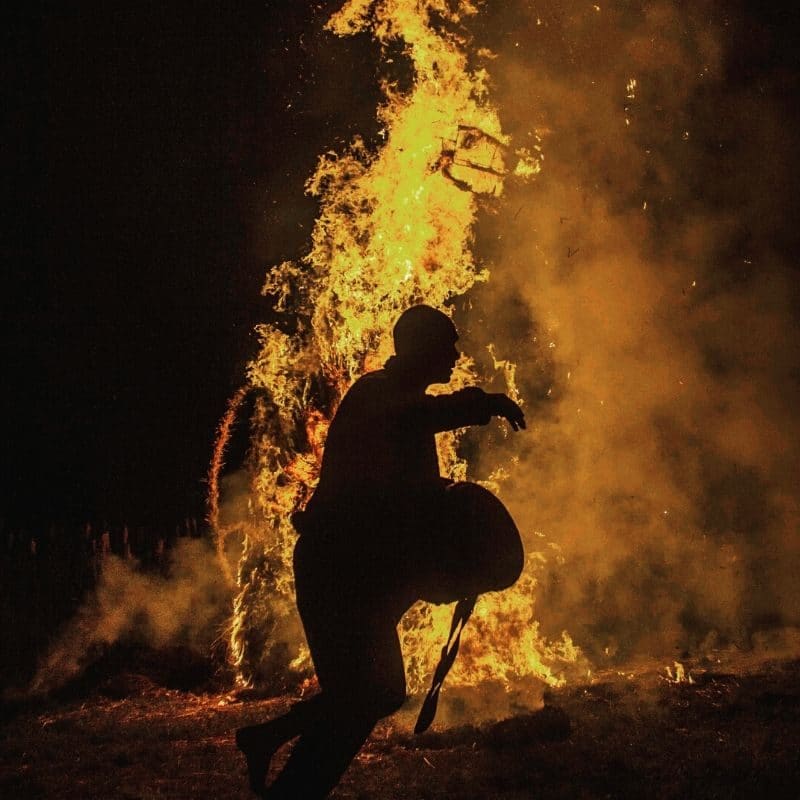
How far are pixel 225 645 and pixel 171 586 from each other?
48.0 inches

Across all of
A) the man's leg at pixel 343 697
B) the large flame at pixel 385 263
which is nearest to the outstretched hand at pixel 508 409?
the man's leg at pixel 343 697

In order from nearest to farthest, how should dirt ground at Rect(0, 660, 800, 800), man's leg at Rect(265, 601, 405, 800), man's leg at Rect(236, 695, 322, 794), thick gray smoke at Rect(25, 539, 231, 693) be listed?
man's leg at Rect(265, 601, 405, 800), man's leg at Rect(236, 695, 322, 794), dirt ground at Rect(0, 660, 800, 800), thick gray smoke at Rect(25, 539, 231, 693)

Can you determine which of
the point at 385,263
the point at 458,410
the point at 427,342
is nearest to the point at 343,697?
the point at 458,410

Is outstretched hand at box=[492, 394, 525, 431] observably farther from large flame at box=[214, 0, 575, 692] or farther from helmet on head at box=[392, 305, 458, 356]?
large flame at box=[214, 0, 575, 692]

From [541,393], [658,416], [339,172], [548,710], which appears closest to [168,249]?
[339,172]

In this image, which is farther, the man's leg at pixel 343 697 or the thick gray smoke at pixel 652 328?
the thick gray smoke at pixel 652 328

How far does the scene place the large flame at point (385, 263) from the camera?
23.3 feet

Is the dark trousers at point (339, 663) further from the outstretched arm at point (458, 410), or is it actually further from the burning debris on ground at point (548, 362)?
the burning debris on ground at point (548, 362)

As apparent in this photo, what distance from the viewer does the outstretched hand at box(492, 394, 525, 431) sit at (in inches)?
108

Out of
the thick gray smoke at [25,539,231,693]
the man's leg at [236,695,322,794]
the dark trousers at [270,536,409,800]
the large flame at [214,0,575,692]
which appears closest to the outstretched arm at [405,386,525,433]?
the dark trousers at [270,536,409,800]

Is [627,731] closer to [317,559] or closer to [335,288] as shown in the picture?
[317,559]

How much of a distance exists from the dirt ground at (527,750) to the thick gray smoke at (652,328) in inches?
92.1

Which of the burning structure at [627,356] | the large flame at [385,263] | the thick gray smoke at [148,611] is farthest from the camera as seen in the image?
the burning structure at [627,356]

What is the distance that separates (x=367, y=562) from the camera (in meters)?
2.79
